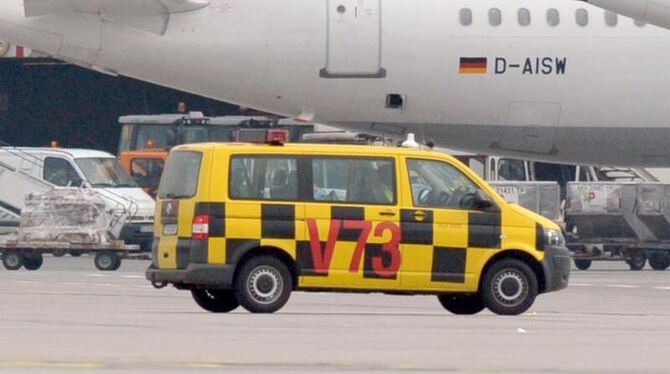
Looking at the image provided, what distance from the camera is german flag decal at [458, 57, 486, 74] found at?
25.6 meters

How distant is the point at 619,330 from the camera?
634 inches

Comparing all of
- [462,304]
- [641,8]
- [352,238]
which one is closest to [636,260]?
[641,8]

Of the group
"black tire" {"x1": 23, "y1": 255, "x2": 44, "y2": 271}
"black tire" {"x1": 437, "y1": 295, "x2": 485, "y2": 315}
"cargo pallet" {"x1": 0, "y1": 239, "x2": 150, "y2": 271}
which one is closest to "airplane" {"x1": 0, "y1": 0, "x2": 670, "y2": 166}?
"cargo pallet" {"x1": 0, "y1": 239, "x2": 150, "y2": 271}

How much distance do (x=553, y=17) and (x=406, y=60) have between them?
1.98 meters

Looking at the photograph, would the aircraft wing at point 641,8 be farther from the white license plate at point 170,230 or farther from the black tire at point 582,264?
the black tire at point 582,264

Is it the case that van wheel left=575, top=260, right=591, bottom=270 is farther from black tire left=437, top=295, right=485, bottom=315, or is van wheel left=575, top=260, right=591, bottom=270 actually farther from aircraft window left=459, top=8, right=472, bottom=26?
black tire left=437, top=295, right=485, bottom=315

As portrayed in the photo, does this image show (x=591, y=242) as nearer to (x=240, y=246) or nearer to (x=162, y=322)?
(x=240, y=246)

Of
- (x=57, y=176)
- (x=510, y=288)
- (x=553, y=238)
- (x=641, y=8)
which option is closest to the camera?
(x=510, y=288)

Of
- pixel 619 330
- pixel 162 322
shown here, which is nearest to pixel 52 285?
pixel 162 322

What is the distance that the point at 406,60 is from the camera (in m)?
25.6

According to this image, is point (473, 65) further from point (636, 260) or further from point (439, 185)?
point (439, 185)

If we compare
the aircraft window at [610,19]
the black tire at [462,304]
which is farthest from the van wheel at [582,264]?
the black tire at [462,304]

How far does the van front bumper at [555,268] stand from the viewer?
738 inches

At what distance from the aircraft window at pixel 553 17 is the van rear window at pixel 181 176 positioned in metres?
8.18
